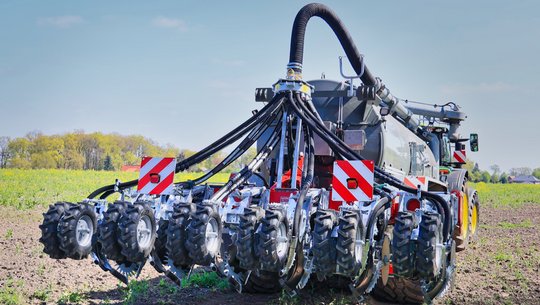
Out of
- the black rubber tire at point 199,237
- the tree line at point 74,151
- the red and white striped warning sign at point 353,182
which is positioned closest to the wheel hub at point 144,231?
the black rubber tire at point 199,237

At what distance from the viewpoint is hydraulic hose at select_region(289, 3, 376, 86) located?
23.7ft

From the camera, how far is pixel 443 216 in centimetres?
601

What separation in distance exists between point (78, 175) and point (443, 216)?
32584 mm

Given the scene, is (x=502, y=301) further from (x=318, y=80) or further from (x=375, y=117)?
(x=318, y=80)

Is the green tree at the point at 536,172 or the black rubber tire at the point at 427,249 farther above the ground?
the green tree at the point at 536,172

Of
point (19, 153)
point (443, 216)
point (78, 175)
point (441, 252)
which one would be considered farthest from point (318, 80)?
point (19, 153)

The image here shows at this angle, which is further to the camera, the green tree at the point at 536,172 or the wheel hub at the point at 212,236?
the green tree at the point at 536,172

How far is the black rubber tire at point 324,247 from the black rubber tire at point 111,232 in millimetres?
1903

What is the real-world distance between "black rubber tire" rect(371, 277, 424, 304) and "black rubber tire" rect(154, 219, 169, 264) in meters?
2.45

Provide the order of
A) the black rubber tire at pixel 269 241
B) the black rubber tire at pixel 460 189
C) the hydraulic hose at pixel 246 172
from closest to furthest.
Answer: the black rubber tire at pixel 269 241 → the hydraulic hose at pixel 246 172 → the black rubber tire at pixel 460 189

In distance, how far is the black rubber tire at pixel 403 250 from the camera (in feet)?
17.4

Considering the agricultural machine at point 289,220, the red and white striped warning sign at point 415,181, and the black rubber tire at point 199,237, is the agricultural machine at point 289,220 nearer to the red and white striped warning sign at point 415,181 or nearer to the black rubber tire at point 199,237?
the black rubber tire at point 199,237

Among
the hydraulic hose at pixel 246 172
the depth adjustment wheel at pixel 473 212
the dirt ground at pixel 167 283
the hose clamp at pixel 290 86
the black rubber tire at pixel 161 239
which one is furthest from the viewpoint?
the depth adjustment wheel at pixel 473 212

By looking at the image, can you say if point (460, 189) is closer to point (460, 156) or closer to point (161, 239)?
point (460, 156)
